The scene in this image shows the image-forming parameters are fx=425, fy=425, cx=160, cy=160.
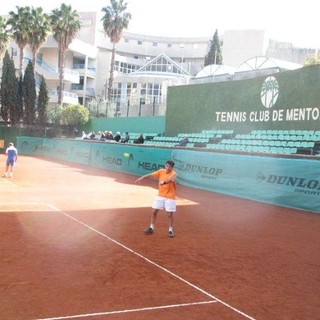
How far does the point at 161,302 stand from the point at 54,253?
302cm

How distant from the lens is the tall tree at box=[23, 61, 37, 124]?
45.4m

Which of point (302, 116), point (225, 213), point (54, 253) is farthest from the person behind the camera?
point (302, 116)

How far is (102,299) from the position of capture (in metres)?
5.73

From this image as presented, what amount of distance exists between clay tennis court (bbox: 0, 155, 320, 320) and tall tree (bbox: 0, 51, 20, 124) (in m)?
33.2

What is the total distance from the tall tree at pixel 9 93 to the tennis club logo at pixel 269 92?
2868cm

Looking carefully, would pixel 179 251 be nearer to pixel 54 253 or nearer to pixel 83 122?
A: pixel 54 253

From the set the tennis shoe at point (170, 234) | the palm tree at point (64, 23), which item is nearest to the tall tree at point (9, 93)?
the palm tree at point (64, 23)

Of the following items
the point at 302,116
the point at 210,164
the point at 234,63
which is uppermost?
the point at 234,63

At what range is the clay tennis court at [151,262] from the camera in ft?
18.3

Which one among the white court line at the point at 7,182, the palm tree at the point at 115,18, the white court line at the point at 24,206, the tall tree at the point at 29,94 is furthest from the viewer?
the palm tree at the point at 115,18

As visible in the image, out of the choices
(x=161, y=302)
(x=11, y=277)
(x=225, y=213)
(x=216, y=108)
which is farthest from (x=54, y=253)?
(x=216, y=108)

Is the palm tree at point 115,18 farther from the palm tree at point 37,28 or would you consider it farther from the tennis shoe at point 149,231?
the tennis shoe at point 149,231

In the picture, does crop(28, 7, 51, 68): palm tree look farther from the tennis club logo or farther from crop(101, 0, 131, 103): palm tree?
the tennis club logo

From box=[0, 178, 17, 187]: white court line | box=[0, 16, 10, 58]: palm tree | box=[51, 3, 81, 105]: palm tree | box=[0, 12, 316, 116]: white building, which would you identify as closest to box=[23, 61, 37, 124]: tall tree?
box=[51, 3, 81, 105]: palm tree
